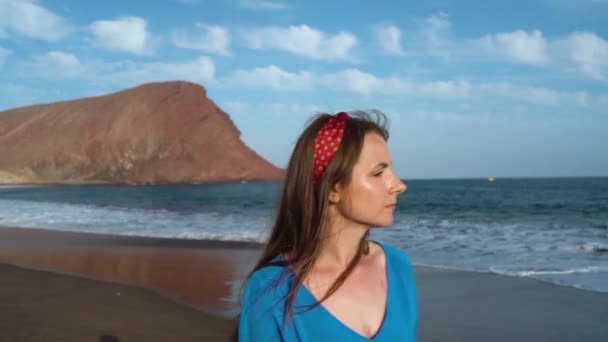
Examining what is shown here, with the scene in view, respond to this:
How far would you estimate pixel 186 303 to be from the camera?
19.8ft

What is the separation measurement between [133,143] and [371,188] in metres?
91.6

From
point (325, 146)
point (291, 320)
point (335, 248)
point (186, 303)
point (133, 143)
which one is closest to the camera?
point (291, 320)

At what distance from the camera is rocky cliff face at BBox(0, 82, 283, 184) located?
3428 inches

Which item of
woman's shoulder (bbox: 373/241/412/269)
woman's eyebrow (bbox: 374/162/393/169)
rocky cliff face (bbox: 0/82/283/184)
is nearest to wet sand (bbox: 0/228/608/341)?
woman's shoulder (bbox: 373/241/412/269)

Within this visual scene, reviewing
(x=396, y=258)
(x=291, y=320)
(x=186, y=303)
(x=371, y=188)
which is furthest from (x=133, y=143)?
(x=291, y=320)

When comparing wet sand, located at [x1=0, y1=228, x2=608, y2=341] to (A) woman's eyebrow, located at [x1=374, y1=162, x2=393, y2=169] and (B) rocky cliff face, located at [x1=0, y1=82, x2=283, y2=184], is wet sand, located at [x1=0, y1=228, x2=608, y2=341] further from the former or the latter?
(B) rocky cliff face, located at [x1=0, y1=82, x2=283, y2=184]

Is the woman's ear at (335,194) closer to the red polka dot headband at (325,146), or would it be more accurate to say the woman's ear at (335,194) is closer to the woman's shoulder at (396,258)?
the red polka dot headband at (325,146)

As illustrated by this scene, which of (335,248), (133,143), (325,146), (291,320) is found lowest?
(291,320)

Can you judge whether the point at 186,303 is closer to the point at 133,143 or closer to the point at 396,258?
Result: the point at 396,258

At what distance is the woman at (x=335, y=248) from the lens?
4.25 feet

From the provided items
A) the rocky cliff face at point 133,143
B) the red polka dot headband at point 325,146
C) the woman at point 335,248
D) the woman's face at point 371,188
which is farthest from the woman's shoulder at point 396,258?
the rocky cliff face at point 133,143

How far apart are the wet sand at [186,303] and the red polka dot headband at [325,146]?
3616 mm

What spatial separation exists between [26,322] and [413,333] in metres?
4.62

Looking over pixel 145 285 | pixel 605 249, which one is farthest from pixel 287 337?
pixel 605 249
